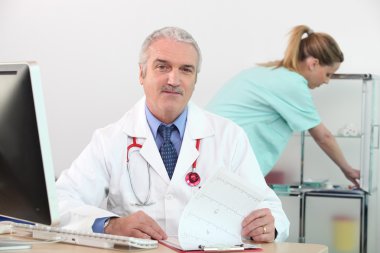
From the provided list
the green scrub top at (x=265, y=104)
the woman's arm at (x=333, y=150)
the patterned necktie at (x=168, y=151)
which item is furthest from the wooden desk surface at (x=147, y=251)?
the woman's arm at (x=333, y=150)

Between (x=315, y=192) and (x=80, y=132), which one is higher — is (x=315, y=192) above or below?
below

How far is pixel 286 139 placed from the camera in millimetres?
4480

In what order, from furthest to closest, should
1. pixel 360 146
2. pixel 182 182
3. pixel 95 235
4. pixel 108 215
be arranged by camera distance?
1. pixel 360 146
2. pixel 182 182
3. pixel 108 215
4. pixel 95 235

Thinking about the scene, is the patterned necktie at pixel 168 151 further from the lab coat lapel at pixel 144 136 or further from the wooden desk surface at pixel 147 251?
the wooden desk surface at pixel 147 251

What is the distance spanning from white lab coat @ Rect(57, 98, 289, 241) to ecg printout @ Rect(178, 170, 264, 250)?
415 mm

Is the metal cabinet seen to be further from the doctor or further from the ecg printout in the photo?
the ecg printout

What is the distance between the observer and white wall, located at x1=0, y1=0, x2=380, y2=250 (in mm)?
4969

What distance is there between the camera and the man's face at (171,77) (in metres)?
2.72

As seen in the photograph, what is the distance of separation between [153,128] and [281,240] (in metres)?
0.65

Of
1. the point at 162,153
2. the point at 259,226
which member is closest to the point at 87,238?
the point at 259,226

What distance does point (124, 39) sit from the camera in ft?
17.7

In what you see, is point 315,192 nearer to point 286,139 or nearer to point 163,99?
point 286,139

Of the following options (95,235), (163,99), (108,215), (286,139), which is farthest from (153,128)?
(286,139)

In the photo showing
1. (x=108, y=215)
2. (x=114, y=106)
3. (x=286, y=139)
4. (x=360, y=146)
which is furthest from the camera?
(x=114, y=106)
